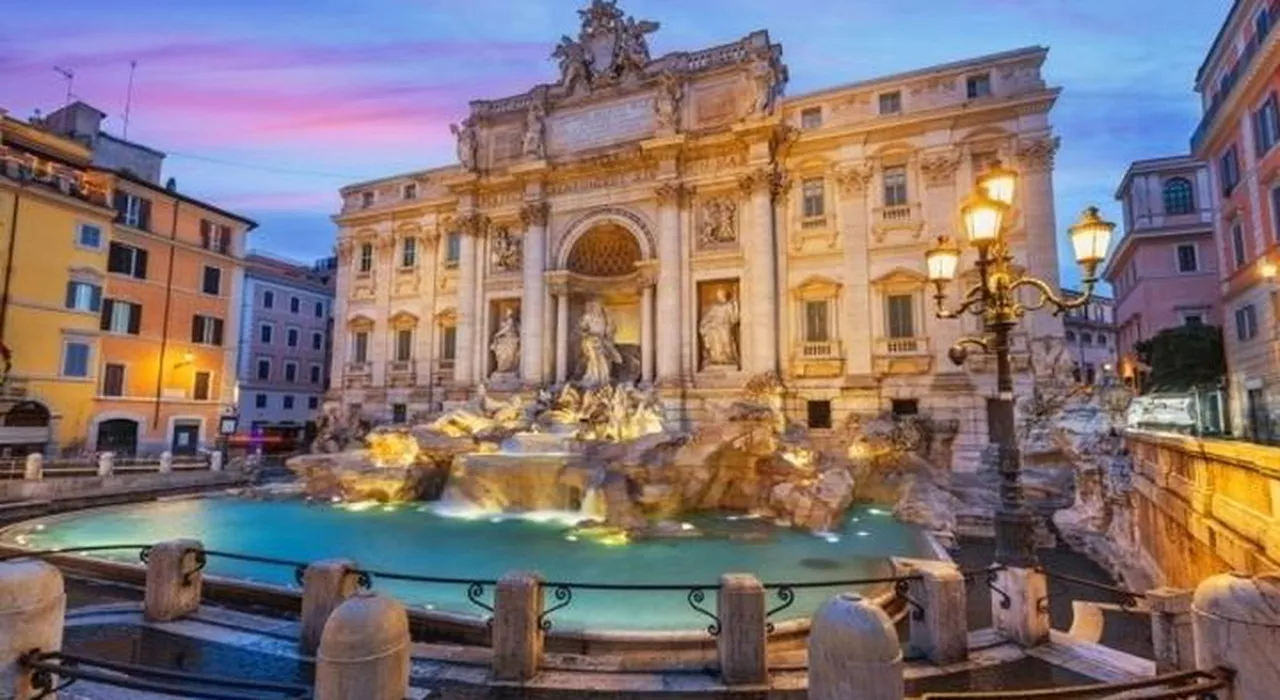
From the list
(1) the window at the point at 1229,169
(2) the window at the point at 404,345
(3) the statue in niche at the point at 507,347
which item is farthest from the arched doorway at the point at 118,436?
(1) the window at the point at 1229,169

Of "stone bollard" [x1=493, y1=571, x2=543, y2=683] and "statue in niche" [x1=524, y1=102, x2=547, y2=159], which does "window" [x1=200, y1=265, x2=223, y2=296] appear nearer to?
"statue in niche" [x1=524, y1=102, x2=547, y2=159]

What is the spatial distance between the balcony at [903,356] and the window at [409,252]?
811 inches

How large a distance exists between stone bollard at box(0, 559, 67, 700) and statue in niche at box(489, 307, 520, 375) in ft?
71.0

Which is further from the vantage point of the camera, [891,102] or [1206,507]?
[891,102]

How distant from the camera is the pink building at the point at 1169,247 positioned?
3022 cm

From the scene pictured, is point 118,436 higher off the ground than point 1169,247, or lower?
lower

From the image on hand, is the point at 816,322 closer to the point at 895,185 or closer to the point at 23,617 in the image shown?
the point at 895,185

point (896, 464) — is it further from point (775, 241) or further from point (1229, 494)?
point (1229, 494)

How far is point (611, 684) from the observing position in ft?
16.1

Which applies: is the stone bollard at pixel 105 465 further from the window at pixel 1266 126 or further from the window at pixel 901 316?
the window at pixel 1266 126

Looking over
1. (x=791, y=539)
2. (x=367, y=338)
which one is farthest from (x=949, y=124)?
(x=367, y=338)

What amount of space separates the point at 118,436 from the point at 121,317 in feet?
15.1

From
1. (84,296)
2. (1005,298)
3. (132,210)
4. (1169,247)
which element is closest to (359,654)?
(1005,298)

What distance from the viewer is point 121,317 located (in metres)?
24.4
